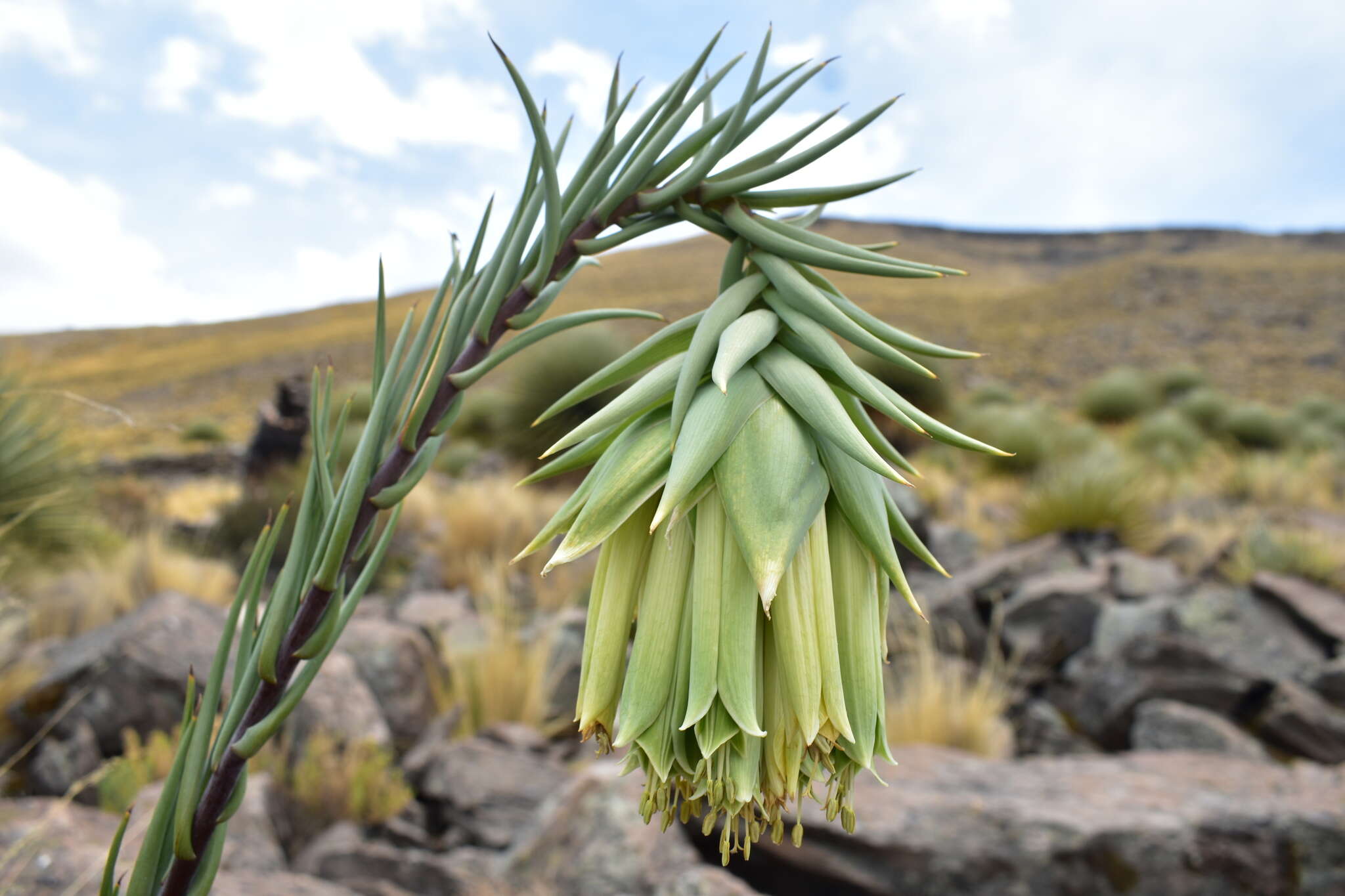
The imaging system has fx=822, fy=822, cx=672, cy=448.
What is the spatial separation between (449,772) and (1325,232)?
82171 mm

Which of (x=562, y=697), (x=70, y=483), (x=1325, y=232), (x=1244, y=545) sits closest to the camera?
(x=70, y=483)

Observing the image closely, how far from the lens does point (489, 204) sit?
33.0 inches

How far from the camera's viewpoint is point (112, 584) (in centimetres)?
568

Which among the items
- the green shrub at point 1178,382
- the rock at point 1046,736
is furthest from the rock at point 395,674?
the green shrub at point 1178,382

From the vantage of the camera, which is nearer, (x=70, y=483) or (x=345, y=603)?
(x=345, y=603)

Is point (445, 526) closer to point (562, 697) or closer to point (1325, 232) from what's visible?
point (562, 697)

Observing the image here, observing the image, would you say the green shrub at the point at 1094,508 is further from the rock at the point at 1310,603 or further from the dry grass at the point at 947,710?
the dry grass at the point at 947,710

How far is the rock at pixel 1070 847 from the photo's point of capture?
8.87 ft

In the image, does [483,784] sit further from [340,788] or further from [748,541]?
[748,541]

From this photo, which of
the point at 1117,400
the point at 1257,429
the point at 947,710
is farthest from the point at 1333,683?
the point at 1117,400

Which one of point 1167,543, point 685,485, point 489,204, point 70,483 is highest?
point 489,204

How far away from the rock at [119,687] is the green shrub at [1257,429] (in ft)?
59.5

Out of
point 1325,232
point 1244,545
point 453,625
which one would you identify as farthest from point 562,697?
point 1325,232

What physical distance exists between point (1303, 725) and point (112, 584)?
736 centimetres
